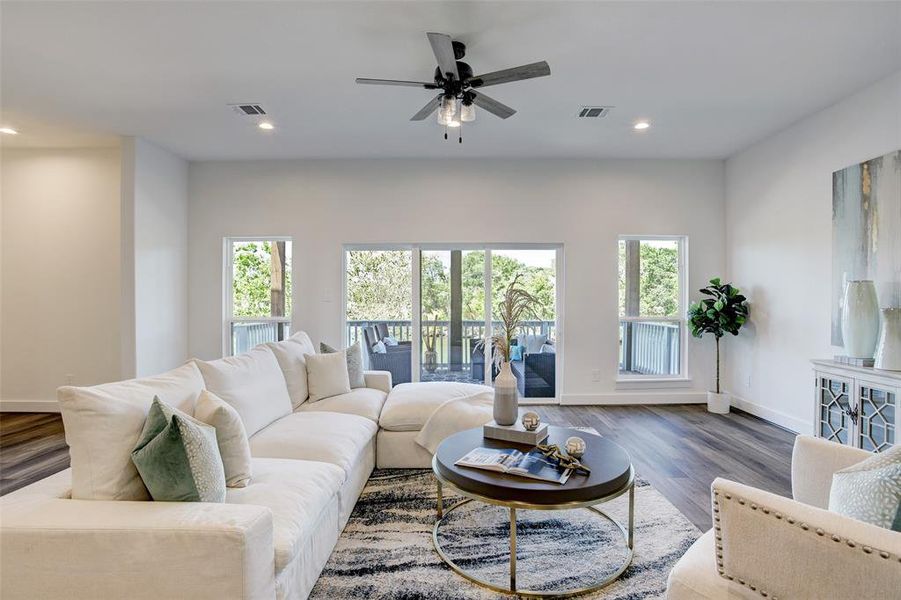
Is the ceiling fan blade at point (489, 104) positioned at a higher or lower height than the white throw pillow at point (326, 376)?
higher

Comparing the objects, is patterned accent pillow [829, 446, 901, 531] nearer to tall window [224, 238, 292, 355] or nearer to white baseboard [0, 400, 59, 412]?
tall window [224, 238, 292, 355]

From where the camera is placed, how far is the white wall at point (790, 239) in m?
3.48

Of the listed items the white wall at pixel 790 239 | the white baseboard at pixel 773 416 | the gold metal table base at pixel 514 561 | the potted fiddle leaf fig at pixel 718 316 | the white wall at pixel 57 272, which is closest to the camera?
the gold metal table base at pixel 514 561

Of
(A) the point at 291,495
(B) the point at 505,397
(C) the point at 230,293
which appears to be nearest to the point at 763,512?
(B) the point at 505,397

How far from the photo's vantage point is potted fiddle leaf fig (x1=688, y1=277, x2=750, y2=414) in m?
4.64

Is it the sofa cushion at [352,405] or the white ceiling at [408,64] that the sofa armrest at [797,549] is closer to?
the sofa cushion at [352,405]

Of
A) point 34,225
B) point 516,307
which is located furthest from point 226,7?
point 34,225

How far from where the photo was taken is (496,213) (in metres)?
5.14

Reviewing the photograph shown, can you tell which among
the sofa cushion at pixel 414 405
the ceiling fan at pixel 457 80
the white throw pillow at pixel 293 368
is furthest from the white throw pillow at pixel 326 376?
the ceiling fan at pixel 457 80

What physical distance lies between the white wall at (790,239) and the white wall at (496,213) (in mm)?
390

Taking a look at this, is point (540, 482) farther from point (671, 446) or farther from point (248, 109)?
point (248, 109)

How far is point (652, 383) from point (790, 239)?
2.08 m

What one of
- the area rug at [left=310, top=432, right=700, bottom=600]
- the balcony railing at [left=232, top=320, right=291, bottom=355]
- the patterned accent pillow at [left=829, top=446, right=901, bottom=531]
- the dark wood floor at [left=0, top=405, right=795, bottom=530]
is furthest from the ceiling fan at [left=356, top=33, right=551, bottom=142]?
the balcony railing at [left=232, top=320, right=291, bottom=355]

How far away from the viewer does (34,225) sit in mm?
4746
